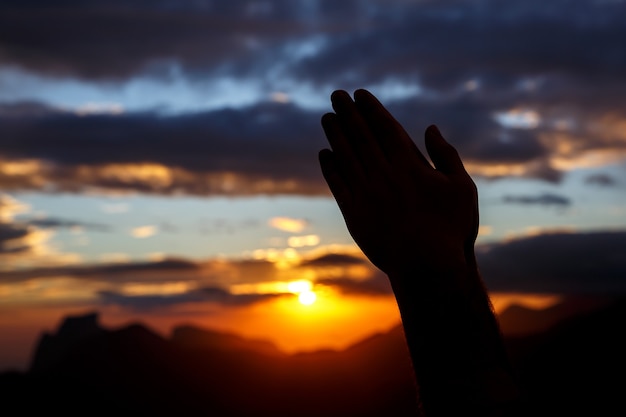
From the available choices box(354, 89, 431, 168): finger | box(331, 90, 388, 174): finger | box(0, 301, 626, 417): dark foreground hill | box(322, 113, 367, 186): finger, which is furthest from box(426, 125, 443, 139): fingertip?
box(0, 301, 626, 417): dark foreground hill

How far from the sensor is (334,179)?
5.85 m

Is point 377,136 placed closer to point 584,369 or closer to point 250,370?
point 584,369

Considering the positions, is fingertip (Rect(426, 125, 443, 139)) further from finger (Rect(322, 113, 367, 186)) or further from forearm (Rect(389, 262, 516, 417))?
forearm (Rect(389, 262, 516, 417))

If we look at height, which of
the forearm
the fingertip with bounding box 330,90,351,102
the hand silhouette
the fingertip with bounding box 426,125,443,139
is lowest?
the forearm

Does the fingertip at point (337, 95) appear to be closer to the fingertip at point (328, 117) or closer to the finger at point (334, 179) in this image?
the fingertip at point (328, 117)

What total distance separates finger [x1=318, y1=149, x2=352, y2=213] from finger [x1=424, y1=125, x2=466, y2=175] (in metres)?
0.86

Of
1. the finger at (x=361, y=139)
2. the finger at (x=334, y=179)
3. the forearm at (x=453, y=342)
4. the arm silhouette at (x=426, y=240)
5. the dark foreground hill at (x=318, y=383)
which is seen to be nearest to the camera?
the forearm at (x=453, y=342)

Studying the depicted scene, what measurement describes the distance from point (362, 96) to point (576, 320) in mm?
127629

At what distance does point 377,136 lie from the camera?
5.73 metres

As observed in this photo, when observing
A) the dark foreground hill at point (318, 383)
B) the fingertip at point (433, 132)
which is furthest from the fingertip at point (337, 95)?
the dark foreground hill at point (318, 383)

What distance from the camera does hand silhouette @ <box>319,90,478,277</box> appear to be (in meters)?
5.42

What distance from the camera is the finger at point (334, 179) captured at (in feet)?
18.9

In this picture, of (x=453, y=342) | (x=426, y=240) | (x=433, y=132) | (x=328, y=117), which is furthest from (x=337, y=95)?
(x=453, y=342)

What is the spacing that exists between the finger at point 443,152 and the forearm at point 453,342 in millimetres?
955
